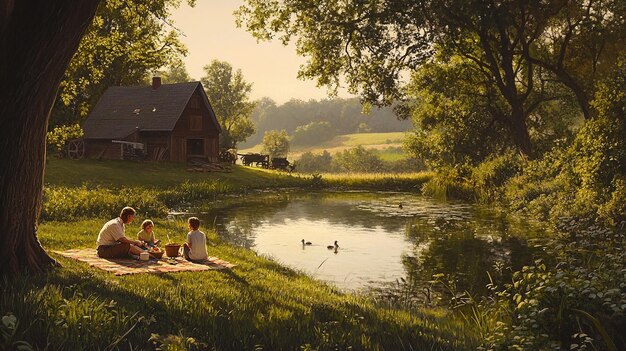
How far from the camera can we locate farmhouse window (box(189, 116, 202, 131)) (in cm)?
5425

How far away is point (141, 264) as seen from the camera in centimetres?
1183

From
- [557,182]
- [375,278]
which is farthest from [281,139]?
[375,278]

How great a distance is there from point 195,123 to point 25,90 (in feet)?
154

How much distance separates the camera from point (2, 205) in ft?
27.3

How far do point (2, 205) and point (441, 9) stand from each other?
23.9m

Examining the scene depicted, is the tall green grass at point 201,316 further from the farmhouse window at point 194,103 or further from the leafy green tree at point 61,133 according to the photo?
the farmhouse window at point 194,103

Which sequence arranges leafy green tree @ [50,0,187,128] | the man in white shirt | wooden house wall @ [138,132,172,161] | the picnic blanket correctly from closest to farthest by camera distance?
the picnic blanket < the man in white shirt < leafy green tree @ [50,0,187,128] < wooden house wall @ [138,132,172,161]

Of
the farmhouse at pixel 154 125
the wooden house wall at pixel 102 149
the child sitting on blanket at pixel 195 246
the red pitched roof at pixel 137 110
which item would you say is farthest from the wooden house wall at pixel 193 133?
the child sitting on blanket at pixel 195 246

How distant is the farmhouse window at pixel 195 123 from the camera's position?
5425cm

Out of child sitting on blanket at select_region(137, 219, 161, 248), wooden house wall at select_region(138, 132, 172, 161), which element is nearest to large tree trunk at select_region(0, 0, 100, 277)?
child sitting on blanket at select_region(137, 219, 161, 248)

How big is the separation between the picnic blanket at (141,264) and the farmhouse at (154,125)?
39835mm

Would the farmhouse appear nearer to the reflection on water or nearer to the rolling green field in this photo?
the reflection on water

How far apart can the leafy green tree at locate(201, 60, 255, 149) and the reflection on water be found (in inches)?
2336

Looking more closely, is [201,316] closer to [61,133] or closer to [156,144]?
[61,133]
